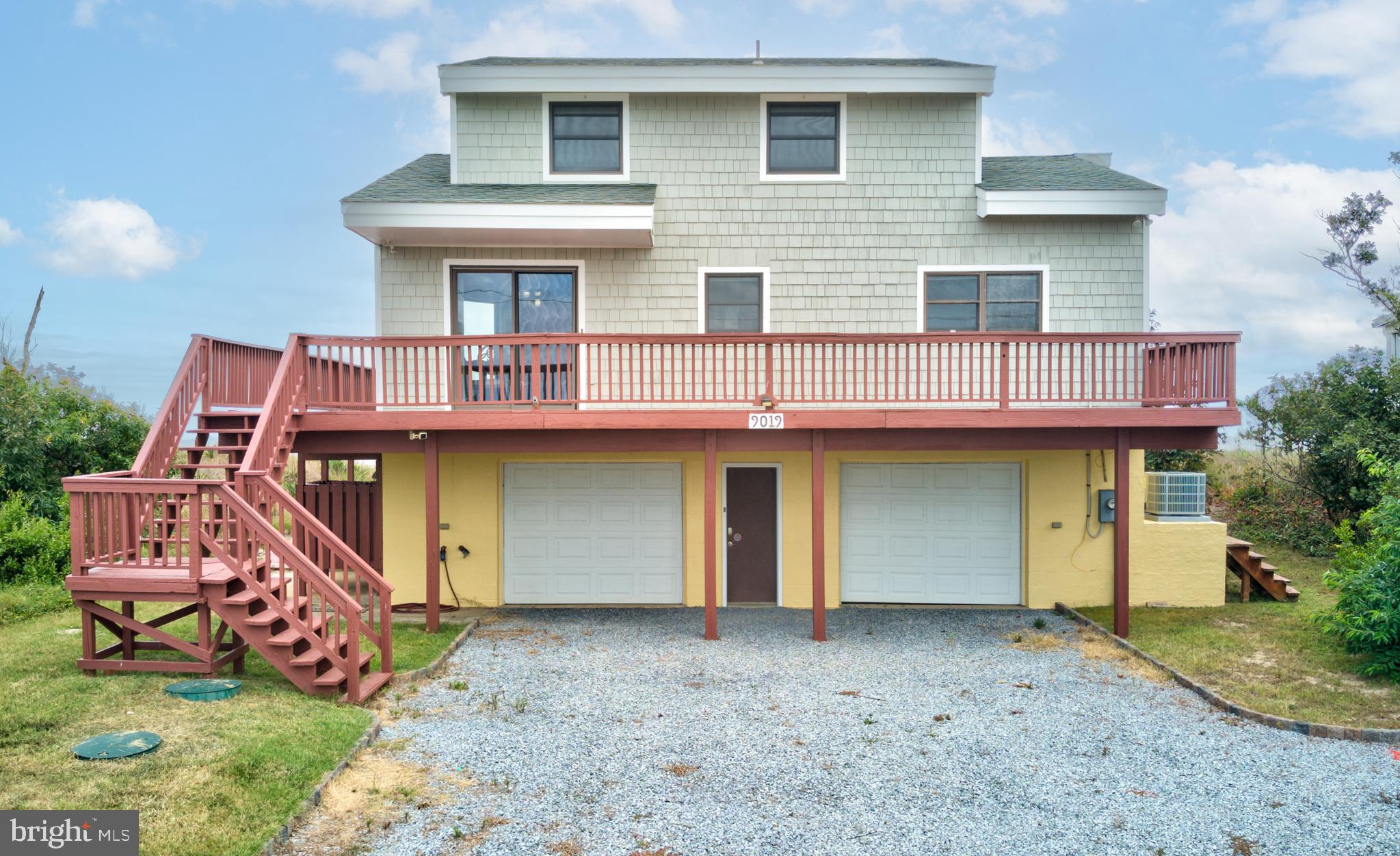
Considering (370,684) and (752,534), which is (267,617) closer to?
(370,684)

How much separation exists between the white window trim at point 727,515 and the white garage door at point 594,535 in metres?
0.68

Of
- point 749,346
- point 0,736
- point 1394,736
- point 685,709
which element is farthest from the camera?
point 749,346

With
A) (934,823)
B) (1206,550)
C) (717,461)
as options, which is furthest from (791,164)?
(934,823)

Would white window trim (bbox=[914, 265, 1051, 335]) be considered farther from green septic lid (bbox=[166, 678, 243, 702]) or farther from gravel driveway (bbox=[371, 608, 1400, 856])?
green septic lid (bbox=[166, 678, 243, 702])

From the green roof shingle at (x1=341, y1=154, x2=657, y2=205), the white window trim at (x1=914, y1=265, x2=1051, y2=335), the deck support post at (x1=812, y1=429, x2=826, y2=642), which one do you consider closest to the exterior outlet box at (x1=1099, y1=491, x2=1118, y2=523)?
the white window trim at (x1=914, y1=265, x2=1051, y2=335)

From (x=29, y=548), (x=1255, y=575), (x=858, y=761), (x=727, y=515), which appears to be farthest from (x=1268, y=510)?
(x=29, y=548)

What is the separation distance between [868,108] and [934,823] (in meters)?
10.3

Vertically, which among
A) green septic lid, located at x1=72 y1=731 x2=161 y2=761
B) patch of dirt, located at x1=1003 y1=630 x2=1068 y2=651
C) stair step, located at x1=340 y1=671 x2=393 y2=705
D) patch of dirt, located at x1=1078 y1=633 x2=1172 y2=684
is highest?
green septic lid, located at x1=72 y1=731 x2=161 y2=761

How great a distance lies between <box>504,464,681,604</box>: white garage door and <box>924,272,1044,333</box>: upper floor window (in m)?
4.87

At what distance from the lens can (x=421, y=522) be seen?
12141 millimetres

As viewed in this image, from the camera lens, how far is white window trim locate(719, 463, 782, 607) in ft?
40.5

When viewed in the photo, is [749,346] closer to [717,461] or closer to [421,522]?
[717,461]

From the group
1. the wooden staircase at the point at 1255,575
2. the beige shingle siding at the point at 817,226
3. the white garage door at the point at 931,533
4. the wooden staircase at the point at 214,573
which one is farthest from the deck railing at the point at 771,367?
the wooden staircase at the point at 1255,575

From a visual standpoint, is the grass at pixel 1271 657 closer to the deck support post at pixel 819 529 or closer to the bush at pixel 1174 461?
the deck support post at pixel 819 529
